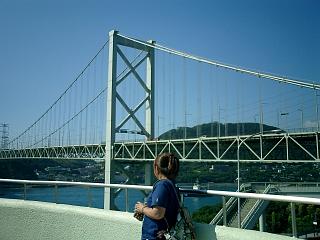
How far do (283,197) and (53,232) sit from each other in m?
2.30

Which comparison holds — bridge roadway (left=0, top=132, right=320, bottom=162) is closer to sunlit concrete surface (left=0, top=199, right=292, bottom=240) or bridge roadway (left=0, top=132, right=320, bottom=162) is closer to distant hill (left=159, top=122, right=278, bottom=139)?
distant hill (left=159, top=122, right=278, bottom=139)

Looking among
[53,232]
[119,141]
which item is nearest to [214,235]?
[53,232]

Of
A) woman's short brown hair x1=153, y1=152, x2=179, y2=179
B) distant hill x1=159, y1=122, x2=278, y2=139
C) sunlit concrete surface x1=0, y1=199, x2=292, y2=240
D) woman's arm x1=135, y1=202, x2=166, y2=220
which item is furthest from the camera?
distant hill x1=159, y1=122, x2=278, y2=139

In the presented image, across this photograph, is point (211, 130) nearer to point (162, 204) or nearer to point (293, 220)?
point (293, 220)

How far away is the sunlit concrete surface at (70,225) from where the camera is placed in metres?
2.69

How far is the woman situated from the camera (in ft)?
7.56

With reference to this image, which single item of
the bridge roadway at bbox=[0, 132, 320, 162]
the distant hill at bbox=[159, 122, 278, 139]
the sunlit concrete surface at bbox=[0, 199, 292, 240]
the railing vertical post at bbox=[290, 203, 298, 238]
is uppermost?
the distant hill at bbox=[159, 122, 278, 139]

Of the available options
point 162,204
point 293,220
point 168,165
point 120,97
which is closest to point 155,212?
point 162,204

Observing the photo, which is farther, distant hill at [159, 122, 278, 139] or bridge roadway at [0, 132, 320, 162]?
distant hill at [159, 122, 278, 139]

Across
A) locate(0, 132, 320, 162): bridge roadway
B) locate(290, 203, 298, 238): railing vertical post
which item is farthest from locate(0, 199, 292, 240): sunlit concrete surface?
locate(0, 132, 320, 162): bridge roadway

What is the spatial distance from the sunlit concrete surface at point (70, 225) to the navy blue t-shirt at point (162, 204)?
0.39 meters

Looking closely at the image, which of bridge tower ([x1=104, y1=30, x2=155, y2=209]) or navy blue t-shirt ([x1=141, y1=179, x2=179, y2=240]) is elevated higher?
bridge tower ([x1=104, y1=30, x2=155, y2=209])

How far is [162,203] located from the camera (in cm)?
230

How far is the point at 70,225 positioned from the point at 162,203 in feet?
5.51
